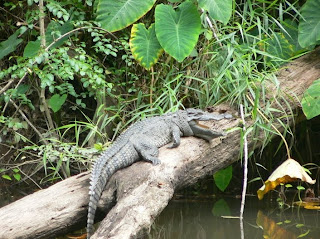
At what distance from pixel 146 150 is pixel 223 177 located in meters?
1.47

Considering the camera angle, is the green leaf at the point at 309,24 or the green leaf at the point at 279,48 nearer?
the green leaf at the point at 309,24

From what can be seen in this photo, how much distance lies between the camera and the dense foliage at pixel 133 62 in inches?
199

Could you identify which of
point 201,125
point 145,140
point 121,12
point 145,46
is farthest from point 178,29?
point 145,140

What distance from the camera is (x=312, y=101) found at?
4.84 m

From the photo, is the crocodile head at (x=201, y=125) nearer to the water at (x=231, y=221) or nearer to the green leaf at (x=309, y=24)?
the water at (x=231, y=221)

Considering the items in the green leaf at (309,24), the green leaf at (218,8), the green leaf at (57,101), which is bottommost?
the green leaf at (57,101)

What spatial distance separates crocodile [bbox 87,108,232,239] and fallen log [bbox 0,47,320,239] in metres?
0.06

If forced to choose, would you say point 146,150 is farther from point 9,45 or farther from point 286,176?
point 9,45

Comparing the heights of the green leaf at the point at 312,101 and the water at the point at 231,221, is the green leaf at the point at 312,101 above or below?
above

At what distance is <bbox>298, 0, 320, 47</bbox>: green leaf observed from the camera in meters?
5.51

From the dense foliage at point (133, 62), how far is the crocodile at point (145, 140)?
18.3 inches

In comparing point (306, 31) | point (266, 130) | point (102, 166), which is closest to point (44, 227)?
point (102, 166)

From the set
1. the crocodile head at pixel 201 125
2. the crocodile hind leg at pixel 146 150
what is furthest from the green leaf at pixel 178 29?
the crocodile hind leg at pixel 146 150

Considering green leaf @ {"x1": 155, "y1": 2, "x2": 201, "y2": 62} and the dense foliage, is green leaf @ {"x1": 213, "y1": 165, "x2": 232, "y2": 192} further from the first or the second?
green leaf @ {"x1": 155, "y1": 2, "x2": 201, "y2": 62}
